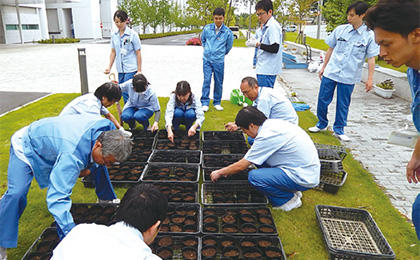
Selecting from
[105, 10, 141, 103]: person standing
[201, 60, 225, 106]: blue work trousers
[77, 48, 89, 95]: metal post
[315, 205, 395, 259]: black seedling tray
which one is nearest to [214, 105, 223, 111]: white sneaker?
[201, 60, 225, 106]: blue work trousers

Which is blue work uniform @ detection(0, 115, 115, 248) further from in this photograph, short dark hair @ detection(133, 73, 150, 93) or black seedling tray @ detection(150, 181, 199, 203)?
short dark hair @ detection(133, 73, 150, 93)

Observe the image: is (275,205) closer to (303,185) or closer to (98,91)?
(303,185)

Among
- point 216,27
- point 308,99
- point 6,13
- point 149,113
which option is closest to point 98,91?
point 149,113

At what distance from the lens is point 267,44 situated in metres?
4.77

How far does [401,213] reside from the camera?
289cm

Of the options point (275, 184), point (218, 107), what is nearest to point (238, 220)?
point (275, 184)

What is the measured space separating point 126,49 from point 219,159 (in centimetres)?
255

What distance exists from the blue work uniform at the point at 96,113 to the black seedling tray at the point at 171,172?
1.80 ft

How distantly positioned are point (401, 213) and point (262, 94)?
6.22ft

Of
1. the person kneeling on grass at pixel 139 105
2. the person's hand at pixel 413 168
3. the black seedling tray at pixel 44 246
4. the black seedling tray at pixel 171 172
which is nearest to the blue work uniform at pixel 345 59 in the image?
the black seedling tray at pixel 171 172

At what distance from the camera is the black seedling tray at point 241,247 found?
2236mm

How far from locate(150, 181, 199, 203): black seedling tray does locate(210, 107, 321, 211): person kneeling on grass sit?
0.48 meters

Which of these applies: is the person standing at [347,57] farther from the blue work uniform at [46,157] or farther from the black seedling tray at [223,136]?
the blue work uniform at [46,157]

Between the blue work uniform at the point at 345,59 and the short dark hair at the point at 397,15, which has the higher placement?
the short dark hair at the point at 397,15
